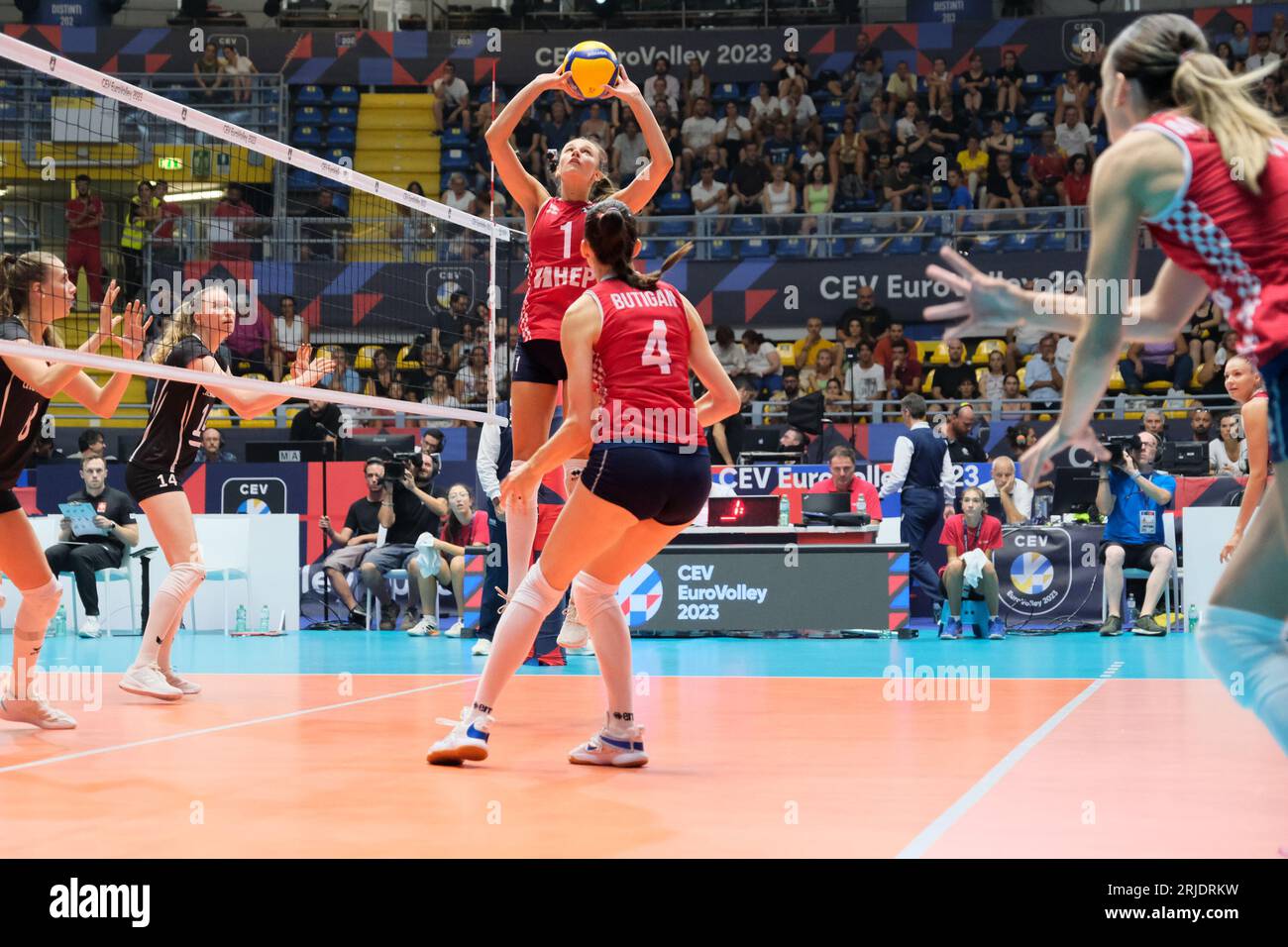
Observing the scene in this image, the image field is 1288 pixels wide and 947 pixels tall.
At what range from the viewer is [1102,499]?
507 inches

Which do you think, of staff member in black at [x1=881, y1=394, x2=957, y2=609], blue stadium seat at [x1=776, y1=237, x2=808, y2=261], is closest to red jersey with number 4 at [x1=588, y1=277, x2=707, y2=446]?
staff member in black at [x1=881, y1=394, x2=957, y2=609]

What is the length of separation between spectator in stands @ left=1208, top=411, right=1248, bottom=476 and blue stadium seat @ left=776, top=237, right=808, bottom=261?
21.8ft

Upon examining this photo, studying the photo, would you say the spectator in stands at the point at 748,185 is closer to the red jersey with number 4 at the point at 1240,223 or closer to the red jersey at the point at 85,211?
the red jersey at the point at 85,211

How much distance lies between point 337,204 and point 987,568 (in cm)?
1112

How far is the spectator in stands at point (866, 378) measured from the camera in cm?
1766

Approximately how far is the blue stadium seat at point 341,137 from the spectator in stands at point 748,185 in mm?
7123

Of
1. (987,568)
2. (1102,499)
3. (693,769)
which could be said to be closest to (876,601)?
(987,568)

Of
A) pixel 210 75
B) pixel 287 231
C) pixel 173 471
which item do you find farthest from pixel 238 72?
pixel 173 471

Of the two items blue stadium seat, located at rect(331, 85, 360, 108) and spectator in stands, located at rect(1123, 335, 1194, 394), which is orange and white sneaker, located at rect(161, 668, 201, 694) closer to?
spectator in stands, located at rect(1123, 335, 1194, 394)

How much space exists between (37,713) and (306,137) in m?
19.0

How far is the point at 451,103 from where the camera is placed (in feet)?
75.7

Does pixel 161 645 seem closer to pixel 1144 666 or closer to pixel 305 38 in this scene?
pixel 1144 666

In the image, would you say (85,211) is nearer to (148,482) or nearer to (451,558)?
(451,558)

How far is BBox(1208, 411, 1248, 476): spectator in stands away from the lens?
14.4 m
